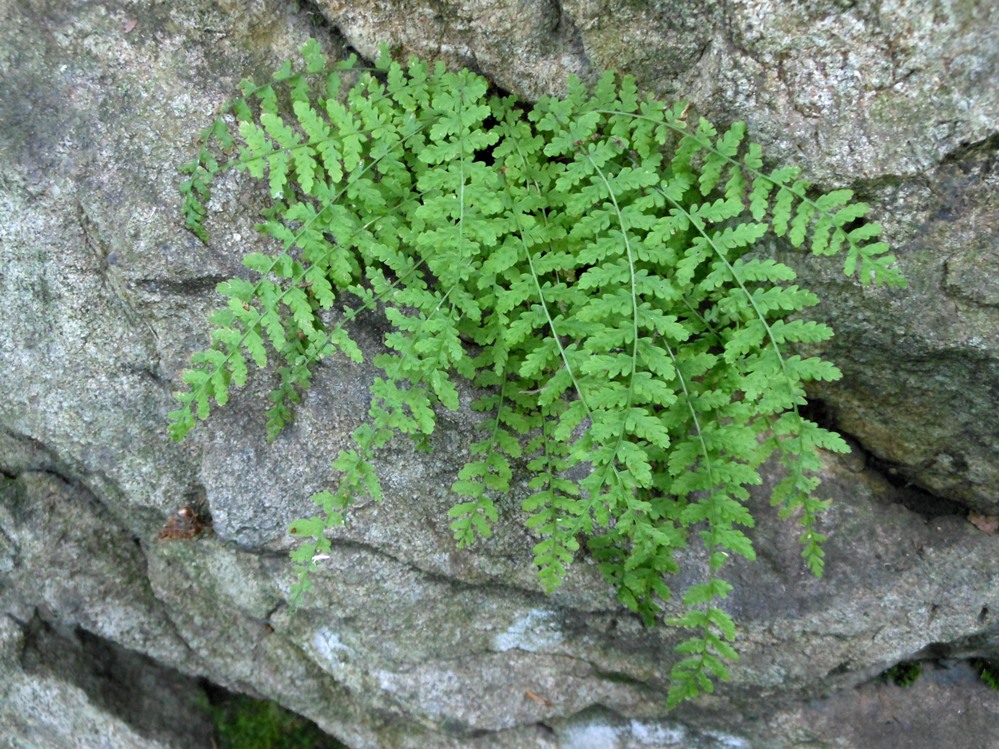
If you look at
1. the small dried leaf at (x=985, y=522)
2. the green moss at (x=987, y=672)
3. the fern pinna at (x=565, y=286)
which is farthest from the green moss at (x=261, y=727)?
the small dried leaf at (x=985, y=522)

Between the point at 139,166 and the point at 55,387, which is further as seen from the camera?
the point at 55,387

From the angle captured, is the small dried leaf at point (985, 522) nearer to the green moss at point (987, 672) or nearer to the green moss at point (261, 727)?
the green moss at point (987, 672)

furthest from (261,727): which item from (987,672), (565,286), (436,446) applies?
(987,672)

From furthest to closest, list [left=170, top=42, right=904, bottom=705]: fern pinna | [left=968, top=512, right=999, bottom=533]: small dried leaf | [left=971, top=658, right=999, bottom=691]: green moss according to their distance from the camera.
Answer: [left=971, top=658, right=999, bottom=691]: green moss < [left=968, top=512, right=999, bottom=533]: small dried leaf < [left=170, top=42, right=904, bottom=705]: fern pinna

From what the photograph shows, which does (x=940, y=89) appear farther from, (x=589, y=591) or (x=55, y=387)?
(x=55, y=387)

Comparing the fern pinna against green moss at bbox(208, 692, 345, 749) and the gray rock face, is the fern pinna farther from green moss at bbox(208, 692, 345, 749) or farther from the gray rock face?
green moss at bbox(208, 692, 345, 749)

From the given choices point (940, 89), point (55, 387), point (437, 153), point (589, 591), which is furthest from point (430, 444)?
point (940, 89)

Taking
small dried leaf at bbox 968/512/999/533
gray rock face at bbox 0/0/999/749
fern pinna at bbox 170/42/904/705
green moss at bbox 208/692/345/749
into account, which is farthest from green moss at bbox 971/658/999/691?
green moss at bbox 208/692/345/749
